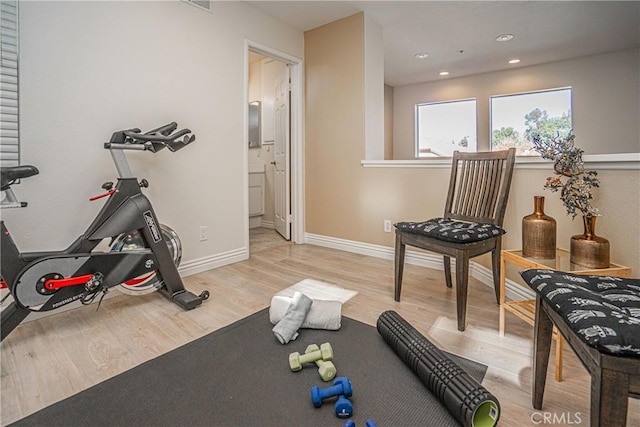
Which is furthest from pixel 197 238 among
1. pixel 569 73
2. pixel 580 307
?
pixel 569 73

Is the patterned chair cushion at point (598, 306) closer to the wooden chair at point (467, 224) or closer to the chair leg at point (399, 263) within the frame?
the wooden chair at point (467, 224)

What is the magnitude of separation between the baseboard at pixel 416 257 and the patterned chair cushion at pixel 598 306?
1080mm

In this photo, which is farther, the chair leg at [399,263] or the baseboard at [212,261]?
the baseboard at [212,261]

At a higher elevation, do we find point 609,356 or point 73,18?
point 73,18

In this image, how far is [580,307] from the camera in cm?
88

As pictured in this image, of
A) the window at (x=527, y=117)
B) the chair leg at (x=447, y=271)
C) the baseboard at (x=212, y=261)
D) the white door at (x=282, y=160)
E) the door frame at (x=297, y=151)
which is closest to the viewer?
the chair leg at (x=447, y=271)

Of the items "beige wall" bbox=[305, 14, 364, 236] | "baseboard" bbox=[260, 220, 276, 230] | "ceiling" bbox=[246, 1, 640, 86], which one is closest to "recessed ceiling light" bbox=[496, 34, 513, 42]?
"ceiling" bbox=[246, 1, 640, 86]

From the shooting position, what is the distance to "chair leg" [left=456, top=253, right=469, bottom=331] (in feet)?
5.74

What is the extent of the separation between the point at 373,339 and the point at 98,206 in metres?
1.95

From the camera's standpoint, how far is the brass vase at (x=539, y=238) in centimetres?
162

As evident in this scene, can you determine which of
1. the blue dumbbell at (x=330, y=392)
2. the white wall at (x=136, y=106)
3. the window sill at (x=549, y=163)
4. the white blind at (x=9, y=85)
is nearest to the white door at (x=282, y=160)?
the white wall at (x=136, y=106)

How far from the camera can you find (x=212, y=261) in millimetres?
2912

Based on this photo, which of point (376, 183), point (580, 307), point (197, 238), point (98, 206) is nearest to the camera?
point (580, 307)

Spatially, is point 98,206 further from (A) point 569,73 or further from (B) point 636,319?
(A) point 569,73
